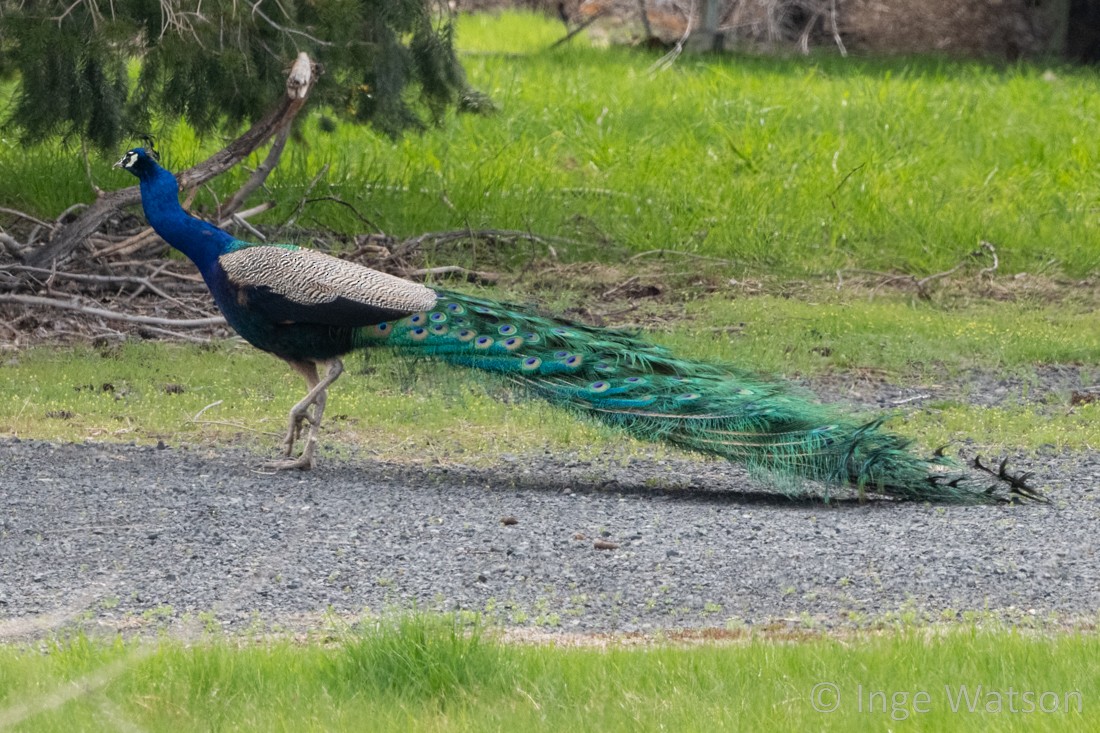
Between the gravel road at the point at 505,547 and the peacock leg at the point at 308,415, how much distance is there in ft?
0.36

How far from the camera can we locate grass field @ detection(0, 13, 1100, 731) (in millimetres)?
4035

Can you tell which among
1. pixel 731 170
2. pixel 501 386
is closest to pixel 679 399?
pixel 501 386

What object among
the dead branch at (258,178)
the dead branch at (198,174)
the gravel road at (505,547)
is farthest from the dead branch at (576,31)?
the gravel road at (505,547)

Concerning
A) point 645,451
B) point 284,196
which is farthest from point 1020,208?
point 645,451

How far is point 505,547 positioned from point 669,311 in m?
6.07

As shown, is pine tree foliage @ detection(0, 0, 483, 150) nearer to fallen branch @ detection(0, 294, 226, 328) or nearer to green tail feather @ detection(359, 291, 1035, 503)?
fallen branch @ detection(0, 294, 226, 328)

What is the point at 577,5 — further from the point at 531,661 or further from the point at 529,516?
the point at 531,661

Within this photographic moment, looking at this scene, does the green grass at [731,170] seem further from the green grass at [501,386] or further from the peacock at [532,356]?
the peacock at [532,356]

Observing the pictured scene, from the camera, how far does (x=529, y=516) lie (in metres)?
6.50

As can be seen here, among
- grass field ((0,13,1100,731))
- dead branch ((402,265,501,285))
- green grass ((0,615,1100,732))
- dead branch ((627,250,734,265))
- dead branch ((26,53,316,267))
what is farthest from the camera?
dead branch ((627,250,734,265))

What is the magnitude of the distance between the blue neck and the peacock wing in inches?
4.8

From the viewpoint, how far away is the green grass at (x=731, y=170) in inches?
521

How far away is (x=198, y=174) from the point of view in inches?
393

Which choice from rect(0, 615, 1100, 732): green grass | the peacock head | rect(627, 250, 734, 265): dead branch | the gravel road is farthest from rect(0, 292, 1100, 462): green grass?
rect(0, 615, 1100, 732): green grass
